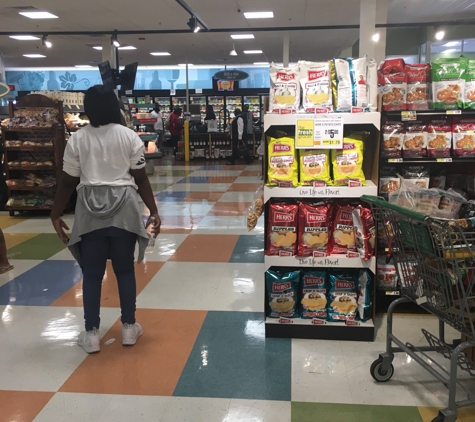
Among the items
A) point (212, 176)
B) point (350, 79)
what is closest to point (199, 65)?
point (212, 176)

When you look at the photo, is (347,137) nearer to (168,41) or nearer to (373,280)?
(373,280)

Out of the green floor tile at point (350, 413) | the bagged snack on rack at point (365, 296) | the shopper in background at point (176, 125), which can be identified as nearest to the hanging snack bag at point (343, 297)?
the bagged snack on rack at point (365, 296)

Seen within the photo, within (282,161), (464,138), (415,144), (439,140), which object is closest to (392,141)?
(415,144)

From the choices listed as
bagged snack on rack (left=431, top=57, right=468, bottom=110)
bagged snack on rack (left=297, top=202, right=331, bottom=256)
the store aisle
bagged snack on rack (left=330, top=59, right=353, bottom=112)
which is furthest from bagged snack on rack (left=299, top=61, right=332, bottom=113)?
the store aisle

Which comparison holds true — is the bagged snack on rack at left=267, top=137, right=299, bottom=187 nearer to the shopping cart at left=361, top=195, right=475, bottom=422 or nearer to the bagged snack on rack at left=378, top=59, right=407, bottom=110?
the shopping cart at left=361, top=195, right=475, bottom=422

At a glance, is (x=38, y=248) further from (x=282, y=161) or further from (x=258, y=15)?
(x=258, y=15)

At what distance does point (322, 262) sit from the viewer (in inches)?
119

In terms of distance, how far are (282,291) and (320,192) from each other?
69cm

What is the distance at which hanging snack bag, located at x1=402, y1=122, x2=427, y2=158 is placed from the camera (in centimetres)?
336

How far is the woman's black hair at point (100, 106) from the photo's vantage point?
9.05 ft

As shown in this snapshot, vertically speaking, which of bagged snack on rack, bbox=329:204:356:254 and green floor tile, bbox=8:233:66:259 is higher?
bagged snack on rack, bbox=329:204:356:254

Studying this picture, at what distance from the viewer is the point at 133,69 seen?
34.2ft

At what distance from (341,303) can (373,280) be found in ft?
0.84

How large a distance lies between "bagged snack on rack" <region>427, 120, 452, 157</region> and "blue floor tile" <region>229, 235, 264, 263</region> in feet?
6.67
